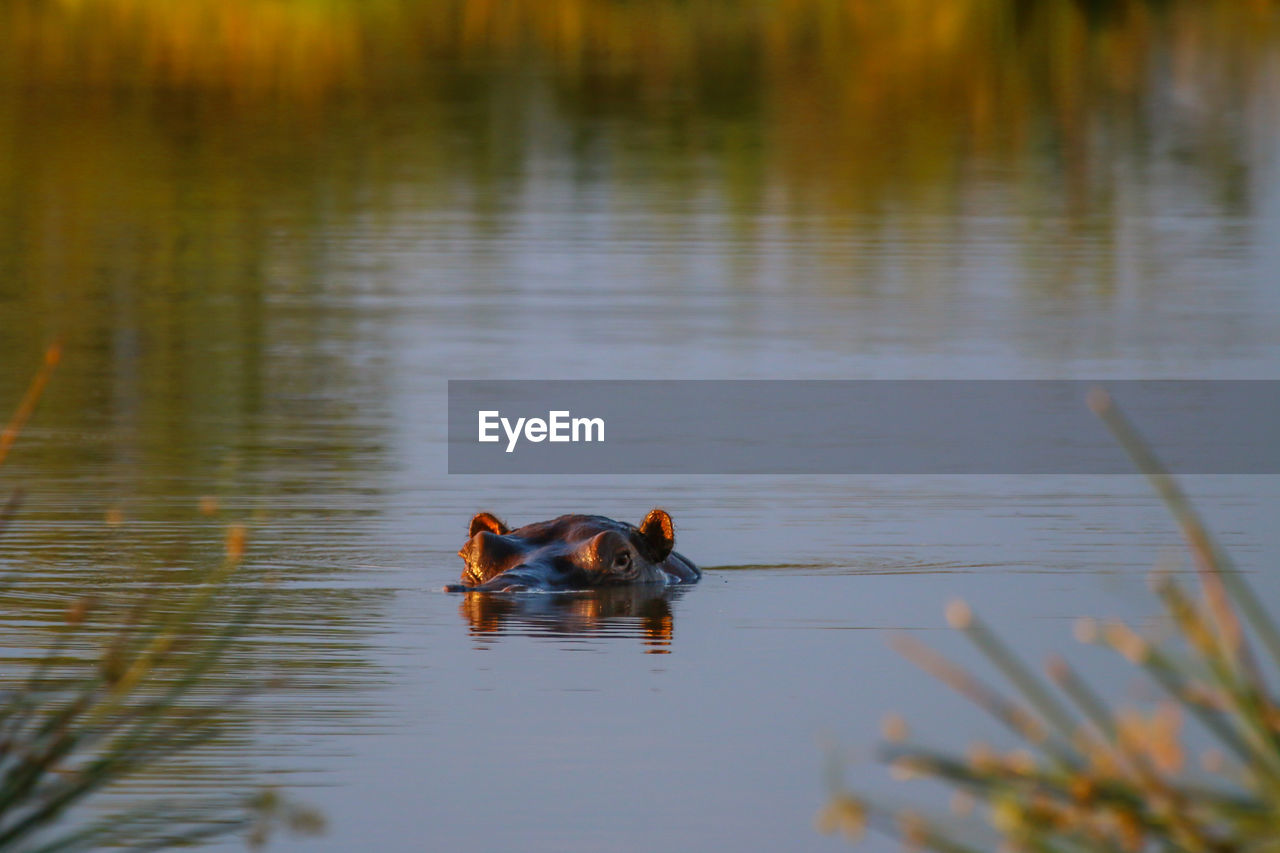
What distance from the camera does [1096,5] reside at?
204ft

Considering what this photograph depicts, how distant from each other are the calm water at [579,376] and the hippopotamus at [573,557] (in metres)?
0.22

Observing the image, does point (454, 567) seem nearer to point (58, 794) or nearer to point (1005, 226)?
point (58, 794)

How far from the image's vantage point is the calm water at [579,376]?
770 centimetres

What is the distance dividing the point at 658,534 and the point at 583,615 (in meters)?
0.80

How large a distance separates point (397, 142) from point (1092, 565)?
94.3ft

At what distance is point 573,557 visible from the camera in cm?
1073

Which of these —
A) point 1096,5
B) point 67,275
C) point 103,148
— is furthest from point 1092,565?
point 1096,5

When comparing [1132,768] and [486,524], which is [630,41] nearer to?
[486,524]
